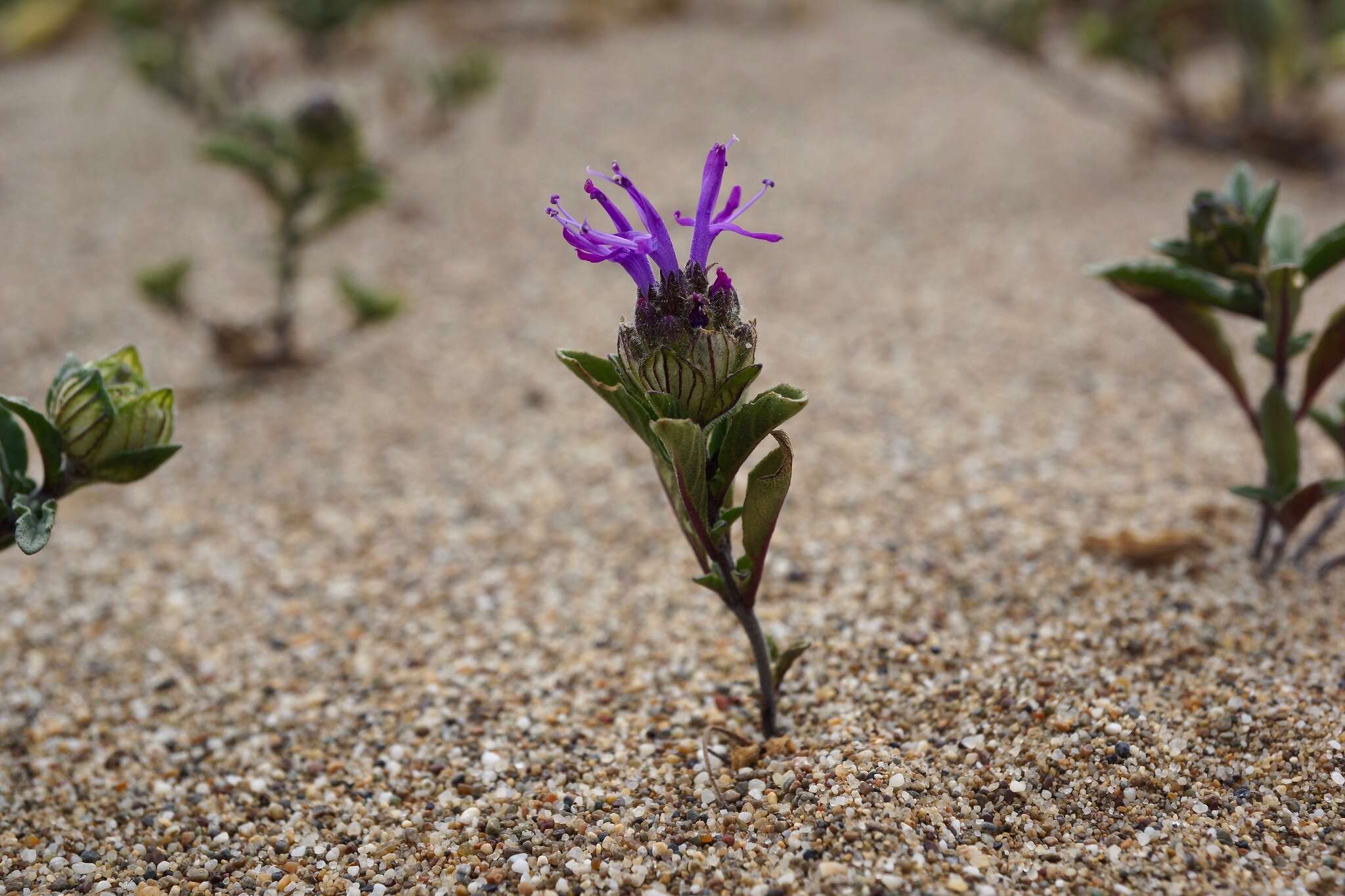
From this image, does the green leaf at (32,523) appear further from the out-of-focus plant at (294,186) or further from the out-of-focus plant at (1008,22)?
the out-of-focus plant at (1008,22)

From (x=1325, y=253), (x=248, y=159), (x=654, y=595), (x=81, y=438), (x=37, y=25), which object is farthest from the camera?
(x=37, y=25)

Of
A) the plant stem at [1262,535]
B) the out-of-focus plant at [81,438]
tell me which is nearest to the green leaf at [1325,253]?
the plant stem at [1262,535]

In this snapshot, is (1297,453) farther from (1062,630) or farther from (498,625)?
(498,625)

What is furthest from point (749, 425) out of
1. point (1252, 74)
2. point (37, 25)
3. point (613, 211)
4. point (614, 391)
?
point (37, 25)

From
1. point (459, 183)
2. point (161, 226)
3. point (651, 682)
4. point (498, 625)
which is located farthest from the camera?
point (459, 183)

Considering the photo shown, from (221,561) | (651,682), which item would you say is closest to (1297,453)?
(651,682)

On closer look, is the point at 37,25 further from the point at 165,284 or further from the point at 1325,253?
the point at 1325,253
